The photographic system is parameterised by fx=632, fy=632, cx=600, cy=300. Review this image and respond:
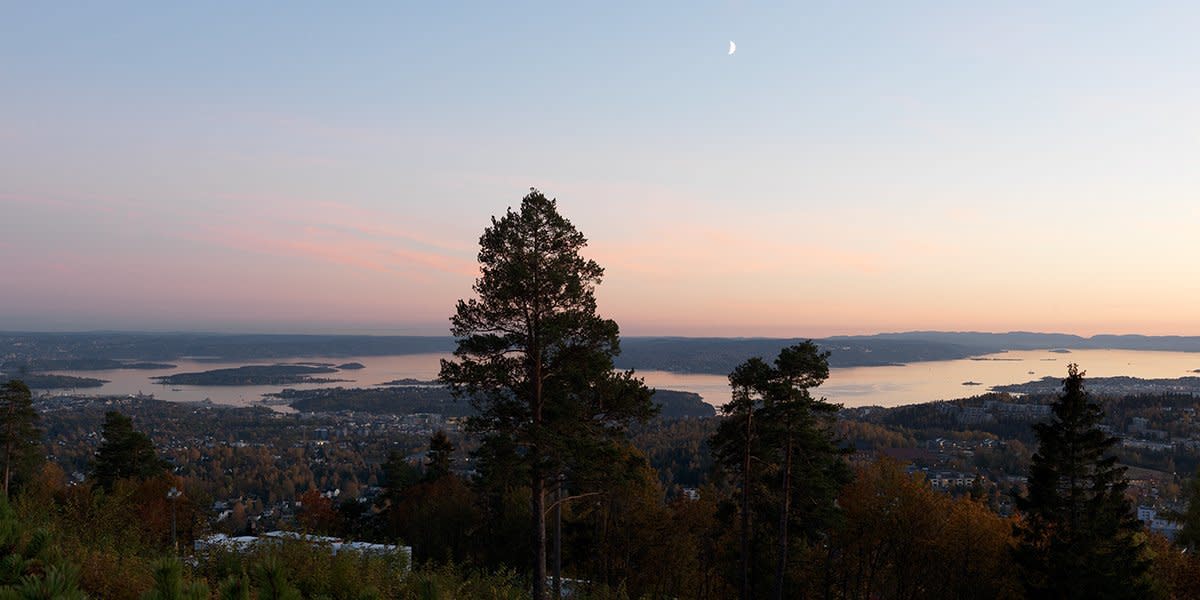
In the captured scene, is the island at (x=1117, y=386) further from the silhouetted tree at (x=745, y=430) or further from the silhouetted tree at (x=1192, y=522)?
the silhouetted tree at (x=745, y=430)

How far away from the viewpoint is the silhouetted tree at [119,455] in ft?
112

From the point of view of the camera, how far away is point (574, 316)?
16.4 meters

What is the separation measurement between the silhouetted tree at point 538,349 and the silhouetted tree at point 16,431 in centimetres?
2975

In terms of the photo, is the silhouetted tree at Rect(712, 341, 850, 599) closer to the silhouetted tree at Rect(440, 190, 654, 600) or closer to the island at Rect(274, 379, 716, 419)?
the silhouetted tree at Rect(440, 190, 654, 600)

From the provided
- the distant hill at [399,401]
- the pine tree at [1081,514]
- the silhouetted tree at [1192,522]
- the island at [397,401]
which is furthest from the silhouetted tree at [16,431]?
the island at [397,401]

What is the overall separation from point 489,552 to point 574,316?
1919 cm

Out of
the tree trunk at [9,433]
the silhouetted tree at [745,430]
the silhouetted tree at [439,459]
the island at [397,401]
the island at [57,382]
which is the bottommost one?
the island at [397,401]

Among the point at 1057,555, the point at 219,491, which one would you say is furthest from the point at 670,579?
the point at 219,491

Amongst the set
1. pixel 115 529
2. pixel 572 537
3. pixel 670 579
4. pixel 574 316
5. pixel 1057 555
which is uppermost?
pixel 574 316

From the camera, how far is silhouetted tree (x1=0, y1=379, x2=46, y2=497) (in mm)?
32188

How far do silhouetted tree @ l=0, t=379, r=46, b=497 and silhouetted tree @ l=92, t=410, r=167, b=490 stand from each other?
2939 mm

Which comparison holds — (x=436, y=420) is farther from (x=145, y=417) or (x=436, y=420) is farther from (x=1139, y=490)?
(x=1139, y=490)

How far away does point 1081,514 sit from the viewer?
1841 centimetres

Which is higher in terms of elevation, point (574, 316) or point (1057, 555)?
point (574, 316)
